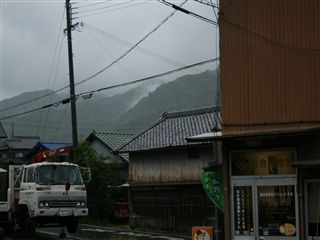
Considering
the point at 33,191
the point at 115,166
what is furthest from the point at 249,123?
the point at 115,166

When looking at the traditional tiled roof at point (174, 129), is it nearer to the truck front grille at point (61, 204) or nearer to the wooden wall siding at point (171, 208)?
the wooden wall siding at point (171, 208)

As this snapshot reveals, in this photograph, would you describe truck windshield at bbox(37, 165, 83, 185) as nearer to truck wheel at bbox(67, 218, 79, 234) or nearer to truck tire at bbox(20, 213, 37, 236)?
truck wheel at bbox(67, 218, 79, 234)

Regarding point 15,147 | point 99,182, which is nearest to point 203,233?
point 99,182

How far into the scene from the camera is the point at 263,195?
1583cm

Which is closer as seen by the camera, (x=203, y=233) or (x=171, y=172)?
(x=203, y=233)

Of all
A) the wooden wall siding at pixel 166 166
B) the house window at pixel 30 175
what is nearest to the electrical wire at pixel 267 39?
the house window at pixel 30 175

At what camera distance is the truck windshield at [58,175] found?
68.1 feet

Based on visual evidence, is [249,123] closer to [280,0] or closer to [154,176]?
[280,0]

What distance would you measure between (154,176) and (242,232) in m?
14.4

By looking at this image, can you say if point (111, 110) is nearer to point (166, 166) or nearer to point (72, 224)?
point (166, 166)

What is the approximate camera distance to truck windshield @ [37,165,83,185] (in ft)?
68.1

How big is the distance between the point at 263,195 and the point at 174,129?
14.9 meters

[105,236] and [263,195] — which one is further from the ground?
[263,195]

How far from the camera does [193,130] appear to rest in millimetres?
28953
